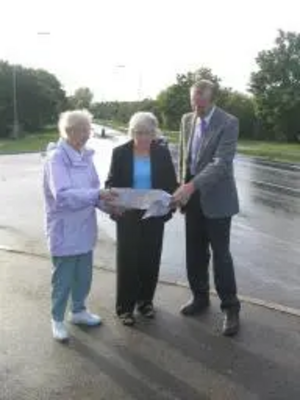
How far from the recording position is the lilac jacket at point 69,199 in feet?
19.0

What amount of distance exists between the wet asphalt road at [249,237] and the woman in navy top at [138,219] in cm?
155

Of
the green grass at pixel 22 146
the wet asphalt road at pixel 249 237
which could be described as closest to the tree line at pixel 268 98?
the green grass at pixel 22 146

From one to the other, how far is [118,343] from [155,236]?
1037 millimetres

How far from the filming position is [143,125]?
6098mm

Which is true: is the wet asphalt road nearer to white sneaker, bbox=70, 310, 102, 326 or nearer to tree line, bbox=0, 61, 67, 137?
white sneaker, bbox=70, 310, 102, 326

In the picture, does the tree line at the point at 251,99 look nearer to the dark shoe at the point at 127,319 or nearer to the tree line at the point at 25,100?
the tree line at the point at 25,100

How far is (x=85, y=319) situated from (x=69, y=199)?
1.06 m

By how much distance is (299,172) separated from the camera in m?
28.4

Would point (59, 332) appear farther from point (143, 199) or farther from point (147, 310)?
point (143, 199)

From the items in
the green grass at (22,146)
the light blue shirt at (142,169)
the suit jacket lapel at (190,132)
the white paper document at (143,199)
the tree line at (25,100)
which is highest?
the suit jacket lapel at (190,132)

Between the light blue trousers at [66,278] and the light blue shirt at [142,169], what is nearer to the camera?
the light blue trousers at [66,278]

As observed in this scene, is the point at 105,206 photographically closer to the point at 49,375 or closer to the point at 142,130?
the point at 142,130

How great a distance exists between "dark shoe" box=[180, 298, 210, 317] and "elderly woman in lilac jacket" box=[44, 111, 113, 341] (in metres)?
0.82

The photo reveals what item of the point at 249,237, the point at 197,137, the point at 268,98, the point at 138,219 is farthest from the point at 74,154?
the point at 268,98
